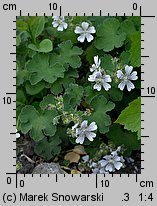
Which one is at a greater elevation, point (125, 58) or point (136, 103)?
point (125, 58)

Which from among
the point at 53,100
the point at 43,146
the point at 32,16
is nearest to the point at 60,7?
the point at 32,16

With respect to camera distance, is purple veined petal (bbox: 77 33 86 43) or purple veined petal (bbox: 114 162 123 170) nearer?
purple veined petal (bbox: 114 162 123 170)

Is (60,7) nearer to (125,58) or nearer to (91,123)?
(125,58)

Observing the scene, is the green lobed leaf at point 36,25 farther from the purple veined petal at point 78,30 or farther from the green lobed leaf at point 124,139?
the green lobed leaf at point 124,139

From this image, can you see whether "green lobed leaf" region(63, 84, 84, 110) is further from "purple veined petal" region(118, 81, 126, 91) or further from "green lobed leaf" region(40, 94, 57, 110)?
"purple veined petal" region(118, 81, 126, 91)

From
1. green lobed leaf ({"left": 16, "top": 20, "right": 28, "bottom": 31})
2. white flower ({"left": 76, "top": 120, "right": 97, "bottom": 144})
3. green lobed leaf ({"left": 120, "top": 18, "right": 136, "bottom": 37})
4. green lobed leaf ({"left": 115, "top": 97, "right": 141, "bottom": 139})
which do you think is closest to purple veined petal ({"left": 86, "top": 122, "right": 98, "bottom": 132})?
white flower ({"left": 76, "top": 120, "right": 97, "bottom": 144})
